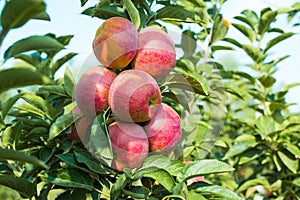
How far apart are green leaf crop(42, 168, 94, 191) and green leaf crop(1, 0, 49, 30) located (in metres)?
0.44

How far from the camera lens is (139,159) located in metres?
1.05

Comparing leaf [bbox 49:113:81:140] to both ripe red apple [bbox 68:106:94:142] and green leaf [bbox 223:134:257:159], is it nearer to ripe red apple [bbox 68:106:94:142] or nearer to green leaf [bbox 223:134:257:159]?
ripe red apple [bbox 68:106:94:142]

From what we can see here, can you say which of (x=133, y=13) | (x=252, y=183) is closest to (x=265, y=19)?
(x=252, y=183)

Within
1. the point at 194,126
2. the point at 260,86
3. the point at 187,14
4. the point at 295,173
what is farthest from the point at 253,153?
the point at 187,14

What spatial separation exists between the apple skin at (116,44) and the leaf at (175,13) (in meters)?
0.20

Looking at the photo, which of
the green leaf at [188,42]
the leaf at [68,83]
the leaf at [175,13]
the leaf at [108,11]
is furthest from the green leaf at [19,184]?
the green leaf at [188,42]

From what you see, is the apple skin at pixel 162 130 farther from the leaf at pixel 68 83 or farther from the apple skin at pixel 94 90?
the leaf at pixel 68 83

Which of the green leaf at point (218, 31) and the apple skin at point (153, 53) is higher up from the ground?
the apple skin at point (153, 53)

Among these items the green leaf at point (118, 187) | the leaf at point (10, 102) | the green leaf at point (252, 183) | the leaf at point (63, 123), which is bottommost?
the green leaf at point (252, 183)

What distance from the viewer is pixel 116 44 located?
3.41 feet

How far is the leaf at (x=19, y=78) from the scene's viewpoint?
2.16 feet

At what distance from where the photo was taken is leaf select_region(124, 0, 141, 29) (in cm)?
110

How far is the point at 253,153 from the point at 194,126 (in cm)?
51

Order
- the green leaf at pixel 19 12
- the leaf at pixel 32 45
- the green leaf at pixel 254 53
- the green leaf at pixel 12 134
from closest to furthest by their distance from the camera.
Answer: the green leaf at pixel 19 12
the leaf at pixel 32 45
the green leaf at pixel 12 134
the green leaf at pixel 254 53
